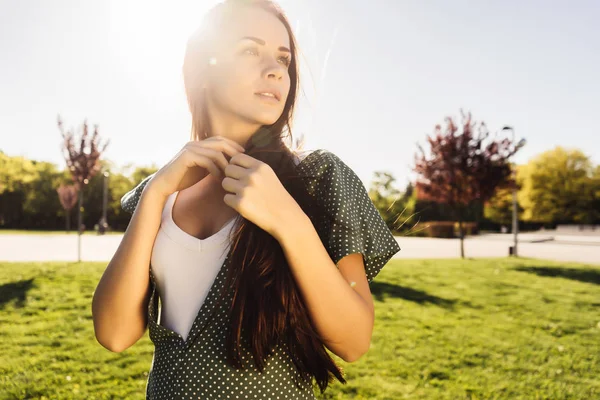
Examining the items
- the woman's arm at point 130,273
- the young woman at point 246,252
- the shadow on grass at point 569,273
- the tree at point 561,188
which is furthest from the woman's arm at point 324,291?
the tree at point 561,188

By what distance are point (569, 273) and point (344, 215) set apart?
45.1 ft

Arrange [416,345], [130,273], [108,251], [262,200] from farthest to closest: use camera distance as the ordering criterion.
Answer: [108,251]
[416,345]
[130,273]
[262,200]

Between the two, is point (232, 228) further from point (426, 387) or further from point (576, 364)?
point (576, 364)

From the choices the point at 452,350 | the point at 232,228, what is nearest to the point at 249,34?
the point at 232,228

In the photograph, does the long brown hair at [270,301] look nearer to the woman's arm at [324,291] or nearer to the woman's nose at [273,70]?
the woman's arm at [324,291]

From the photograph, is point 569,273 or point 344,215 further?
point 569,273

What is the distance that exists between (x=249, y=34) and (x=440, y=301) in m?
8.07

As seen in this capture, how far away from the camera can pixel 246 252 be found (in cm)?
105

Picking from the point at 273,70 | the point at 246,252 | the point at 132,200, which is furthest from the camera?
the point at 132,200

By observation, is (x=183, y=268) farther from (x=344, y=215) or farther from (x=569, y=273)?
(x=569, y=273)

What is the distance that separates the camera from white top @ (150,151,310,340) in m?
1.19

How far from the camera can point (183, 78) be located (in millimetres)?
1584

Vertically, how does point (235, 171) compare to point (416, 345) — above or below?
above

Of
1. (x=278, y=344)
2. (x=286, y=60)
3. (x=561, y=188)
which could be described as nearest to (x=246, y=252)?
(x=278, y=344)
